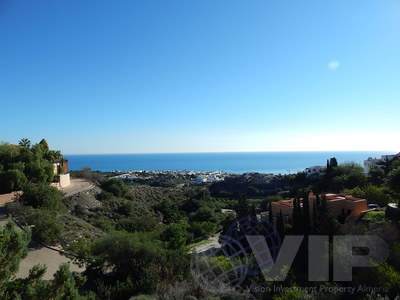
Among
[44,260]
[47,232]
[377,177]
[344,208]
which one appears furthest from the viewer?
[377,177]

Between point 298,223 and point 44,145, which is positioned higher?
point 44,145

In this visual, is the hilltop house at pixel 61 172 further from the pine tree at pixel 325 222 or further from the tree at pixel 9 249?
the pine tree at pixel 325 222

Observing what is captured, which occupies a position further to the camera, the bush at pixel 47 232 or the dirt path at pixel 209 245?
the dirt path at pixel 209 245

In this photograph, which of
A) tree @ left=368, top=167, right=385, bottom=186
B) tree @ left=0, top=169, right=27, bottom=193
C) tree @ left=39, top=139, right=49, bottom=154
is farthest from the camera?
tree @ left=39, top=139, right=49, bottom=154

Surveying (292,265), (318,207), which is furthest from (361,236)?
(318,207)

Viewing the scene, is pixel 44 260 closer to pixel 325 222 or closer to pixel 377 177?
pixel 325 222

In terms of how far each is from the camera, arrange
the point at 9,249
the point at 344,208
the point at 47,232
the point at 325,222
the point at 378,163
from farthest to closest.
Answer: the point at 378,163, the point at 344,208, the point at 325,222, the point at 47,232, the point at 9,249

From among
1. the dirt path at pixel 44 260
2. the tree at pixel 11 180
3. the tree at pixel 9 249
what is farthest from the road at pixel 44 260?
the tree at pixel 11 180

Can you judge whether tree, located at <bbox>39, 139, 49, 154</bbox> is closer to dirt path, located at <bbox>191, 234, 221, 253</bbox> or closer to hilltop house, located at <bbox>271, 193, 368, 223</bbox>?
dirt path, located at <bbox>191, 234, 221, 253</bbox>

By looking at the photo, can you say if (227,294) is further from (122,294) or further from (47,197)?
(47,197)

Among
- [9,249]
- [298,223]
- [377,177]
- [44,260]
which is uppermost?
[9,249]

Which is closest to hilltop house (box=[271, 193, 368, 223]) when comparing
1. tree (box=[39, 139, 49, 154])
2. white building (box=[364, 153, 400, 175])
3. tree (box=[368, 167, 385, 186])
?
tree (box=[368, 167, 385, 186])

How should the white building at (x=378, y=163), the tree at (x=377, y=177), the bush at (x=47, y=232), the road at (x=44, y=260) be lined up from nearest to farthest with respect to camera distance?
the road at (x=44, y=260) → the bush at (x=47, y=232) → the tree at (x=377, y=177) → the white building at (x=378, y=163)

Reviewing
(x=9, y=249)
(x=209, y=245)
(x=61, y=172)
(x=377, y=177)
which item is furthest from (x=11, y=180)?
(x=377, y=177)
